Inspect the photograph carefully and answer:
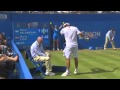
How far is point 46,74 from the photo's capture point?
1254 cm

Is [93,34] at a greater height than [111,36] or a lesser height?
greater

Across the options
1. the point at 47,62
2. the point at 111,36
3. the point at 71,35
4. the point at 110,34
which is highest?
the point at 71,35

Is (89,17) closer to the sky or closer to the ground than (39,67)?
closer to the sky

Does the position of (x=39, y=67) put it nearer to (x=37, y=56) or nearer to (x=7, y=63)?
(x=37, y=56)

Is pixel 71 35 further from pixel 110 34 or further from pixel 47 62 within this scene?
pixel 110 34

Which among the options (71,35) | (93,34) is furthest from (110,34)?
(71,35)

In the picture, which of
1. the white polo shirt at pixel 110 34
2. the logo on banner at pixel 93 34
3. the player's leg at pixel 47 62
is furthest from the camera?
the logo on banner at pixel 93 34

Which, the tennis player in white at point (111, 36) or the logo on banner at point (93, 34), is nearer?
the tennis player in white at point (111, 36)

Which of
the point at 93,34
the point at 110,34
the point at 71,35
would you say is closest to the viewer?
the point at 71,35

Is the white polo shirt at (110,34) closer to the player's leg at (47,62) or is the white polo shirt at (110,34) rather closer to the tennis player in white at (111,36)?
the tennis player in white at (111,36)

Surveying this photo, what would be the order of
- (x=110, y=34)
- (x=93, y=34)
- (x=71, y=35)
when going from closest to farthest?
(x=71, y=35) → (x=110, y=34) → (x=93, y=34)

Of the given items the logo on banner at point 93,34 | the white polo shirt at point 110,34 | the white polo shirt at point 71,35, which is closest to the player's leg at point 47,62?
the white polo shirt at point 71,35
